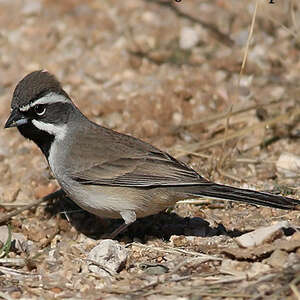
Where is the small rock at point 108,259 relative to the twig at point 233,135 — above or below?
below

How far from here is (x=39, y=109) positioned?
624 cm

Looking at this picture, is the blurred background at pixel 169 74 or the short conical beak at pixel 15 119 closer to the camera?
the short conical beak at pixel 15 119

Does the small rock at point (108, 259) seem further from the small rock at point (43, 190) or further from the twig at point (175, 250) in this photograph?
the small rock at point (43, 190)

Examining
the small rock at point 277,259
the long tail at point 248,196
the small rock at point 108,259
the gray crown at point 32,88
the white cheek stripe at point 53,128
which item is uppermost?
the gray crown at point 32,88

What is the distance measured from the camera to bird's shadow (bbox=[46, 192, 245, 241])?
631cm

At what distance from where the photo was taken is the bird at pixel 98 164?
6.07 metres

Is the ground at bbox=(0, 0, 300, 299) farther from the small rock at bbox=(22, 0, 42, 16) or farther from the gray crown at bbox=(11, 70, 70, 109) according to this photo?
the gray crown at bbox=(11, 70, 70, 109)

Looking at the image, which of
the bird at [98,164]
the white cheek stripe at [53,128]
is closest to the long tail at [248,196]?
the bird at [98,164]

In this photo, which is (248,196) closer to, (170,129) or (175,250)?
(175,250)

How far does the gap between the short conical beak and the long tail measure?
171 cm

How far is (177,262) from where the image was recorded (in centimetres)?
552

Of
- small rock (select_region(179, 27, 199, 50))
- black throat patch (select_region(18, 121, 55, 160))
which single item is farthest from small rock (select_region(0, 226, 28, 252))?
small rock (select_region(179, 27, 199, 50))

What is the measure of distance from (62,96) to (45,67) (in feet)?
9.37

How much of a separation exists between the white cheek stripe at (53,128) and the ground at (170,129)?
0.86 m
